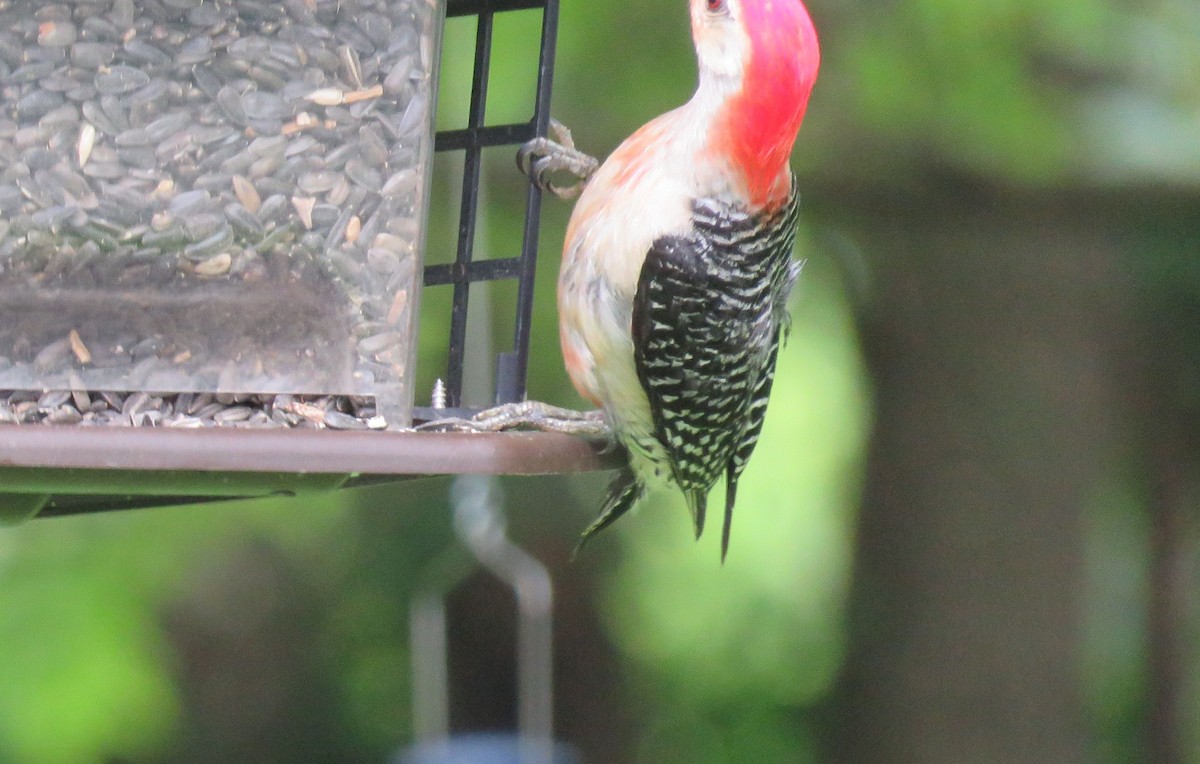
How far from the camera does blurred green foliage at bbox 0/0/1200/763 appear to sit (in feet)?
12.5

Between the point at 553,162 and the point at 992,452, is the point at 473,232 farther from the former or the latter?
the point at 992,452

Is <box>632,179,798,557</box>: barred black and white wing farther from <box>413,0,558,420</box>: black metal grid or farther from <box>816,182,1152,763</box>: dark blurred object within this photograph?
<box>816,182,1152,763</box>: dark blurred object

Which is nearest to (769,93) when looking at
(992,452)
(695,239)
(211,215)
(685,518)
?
(695,239)

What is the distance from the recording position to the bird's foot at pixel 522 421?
90.0 inches

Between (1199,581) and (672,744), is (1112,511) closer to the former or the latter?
(1199,581)

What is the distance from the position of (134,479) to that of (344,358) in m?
0.43

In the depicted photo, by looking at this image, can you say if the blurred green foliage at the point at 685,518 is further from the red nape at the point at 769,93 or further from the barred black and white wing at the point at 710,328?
the red nape at the point at 769,93

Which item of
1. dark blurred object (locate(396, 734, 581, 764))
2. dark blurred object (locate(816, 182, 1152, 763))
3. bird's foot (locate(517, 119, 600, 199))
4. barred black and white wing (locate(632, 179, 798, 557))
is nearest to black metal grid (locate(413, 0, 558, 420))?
bird's foot (locate(517, 119, 600, 199))

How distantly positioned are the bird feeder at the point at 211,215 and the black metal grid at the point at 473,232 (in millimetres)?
372

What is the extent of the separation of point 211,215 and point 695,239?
1123mm

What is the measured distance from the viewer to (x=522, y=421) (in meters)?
2.44

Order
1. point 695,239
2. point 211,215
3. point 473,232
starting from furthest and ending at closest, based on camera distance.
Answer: point 695,239 → point 473,232 → point 211,215

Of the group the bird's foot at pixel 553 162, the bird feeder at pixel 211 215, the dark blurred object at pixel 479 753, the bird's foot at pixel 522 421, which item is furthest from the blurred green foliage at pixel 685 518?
the bird feeder at pixel 211 215

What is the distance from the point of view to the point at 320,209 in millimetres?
2137
